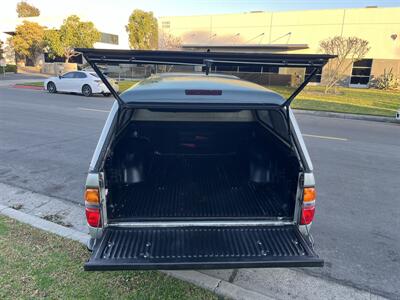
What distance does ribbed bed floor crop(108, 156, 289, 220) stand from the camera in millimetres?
2787

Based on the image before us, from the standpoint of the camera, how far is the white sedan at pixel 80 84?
54.8ft

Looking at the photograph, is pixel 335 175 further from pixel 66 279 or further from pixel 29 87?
pixel 29 87

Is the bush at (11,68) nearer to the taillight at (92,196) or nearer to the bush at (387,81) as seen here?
the bush at (387,81)

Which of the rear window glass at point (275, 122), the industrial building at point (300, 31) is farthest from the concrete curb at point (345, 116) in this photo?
the industrial building at point (300, 31)

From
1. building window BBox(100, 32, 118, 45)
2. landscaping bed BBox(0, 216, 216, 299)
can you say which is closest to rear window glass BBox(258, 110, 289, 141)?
landscaping bed BBox(0, 216, 216, 299)

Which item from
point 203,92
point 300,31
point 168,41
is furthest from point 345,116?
point 168,41

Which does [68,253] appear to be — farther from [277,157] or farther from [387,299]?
[387,299]

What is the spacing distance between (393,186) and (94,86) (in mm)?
15190

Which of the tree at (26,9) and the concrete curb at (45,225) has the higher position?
the tree at (26,9)

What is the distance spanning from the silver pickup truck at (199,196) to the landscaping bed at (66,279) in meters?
0.39

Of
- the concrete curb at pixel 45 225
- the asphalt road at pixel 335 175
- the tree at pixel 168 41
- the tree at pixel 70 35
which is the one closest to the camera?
the asphalt road at pixel 335 175

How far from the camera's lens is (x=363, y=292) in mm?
2707

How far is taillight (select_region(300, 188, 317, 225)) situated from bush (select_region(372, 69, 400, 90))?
91.1 feet

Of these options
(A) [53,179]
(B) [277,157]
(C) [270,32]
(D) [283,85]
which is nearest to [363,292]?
(B) [277,157]
